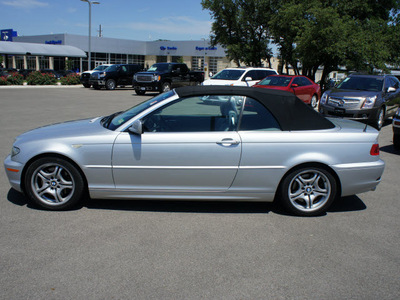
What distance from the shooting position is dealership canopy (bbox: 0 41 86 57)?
4500 centimetres

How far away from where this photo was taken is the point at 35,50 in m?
48.7

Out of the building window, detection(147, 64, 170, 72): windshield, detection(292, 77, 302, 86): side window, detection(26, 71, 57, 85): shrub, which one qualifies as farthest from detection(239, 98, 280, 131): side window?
the building window

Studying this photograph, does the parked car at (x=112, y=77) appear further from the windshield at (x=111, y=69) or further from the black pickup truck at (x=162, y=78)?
the black pickup truck at (x=162, y=78)

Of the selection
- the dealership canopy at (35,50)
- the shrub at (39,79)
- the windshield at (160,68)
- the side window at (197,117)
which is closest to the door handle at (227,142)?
the side window at (197,117)

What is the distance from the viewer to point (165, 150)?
443 centimetres

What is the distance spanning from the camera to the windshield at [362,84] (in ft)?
41.4

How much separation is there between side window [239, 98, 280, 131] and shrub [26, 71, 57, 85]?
3198 centimetres

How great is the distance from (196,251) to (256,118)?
1.84 metres

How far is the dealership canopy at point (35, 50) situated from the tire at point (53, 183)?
45.7 metres

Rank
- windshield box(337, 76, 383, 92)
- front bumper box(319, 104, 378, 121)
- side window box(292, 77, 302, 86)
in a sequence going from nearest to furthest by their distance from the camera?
front bumper box(319, 104, 378, 121)
windshield box(337, 76, 383, 92)
side window box(292, 77, 302, 86)

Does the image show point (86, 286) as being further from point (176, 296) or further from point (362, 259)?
point (362, 259)

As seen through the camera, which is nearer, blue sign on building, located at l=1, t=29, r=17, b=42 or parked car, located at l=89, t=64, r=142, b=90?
parked car, located at l=89, t=64, r=142, b=90

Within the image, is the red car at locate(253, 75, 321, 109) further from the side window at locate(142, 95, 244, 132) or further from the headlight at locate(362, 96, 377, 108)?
the side window at locate(142, 95, 244, 132)

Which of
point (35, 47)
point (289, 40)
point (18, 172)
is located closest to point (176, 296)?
point (18, 172)
